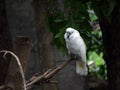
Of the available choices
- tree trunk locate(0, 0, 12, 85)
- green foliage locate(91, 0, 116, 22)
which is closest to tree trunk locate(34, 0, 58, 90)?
tree trunk locate(0, 0, 12, 85)

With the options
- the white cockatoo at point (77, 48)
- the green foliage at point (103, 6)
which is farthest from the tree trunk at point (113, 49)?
the white cockatoo at point (77, 48)

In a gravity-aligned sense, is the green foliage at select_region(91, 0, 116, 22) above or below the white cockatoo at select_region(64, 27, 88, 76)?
above

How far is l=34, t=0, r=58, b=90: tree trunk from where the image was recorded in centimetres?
287

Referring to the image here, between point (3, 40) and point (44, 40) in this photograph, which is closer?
point (44, 40)

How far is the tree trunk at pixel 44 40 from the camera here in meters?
2.87

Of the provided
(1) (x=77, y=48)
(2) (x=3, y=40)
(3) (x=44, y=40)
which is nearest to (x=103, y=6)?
(1) (x=77, y=48)

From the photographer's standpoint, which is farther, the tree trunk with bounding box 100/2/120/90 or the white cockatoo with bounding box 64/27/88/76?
the tree trunk with bounding box 100/2/120/90

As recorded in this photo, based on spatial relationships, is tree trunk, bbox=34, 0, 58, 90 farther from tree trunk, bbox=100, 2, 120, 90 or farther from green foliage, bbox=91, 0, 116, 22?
tree trunk, bbox=100, 2, 120, 90

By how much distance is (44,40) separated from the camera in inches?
113

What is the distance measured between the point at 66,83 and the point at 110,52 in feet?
4.06

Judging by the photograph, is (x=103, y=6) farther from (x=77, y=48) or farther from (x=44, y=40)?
(x=44, y=40)

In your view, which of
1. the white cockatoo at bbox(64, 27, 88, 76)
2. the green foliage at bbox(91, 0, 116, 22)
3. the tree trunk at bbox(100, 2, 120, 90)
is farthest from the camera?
the tree trunk at bbox(100, 2, 120, 90)

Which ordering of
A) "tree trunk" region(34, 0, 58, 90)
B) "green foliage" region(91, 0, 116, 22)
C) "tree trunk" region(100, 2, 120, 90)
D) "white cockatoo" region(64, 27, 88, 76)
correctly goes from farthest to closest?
"tree trunk" region(100, 2, 120, 90), "tree trunk" region(34, 0, 58, 90), "green foliage" region(91, 0, 116, 22), "white cockatoo" region(64, 27, 88, 76)

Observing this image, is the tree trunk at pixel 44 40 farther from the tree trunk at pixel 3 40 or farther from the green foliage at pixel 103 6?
the green foliage at pixel 103 6
